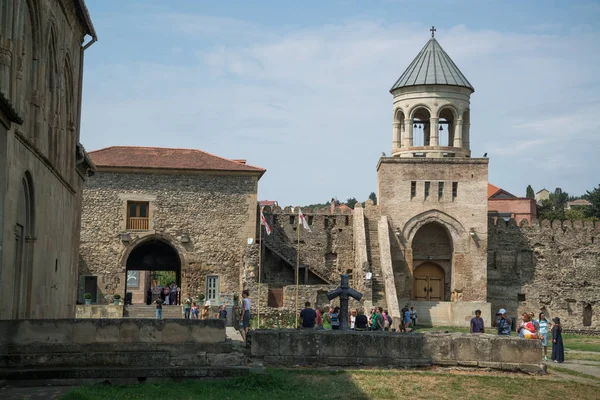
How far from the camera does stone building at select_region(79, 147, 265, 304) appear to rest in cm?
4431

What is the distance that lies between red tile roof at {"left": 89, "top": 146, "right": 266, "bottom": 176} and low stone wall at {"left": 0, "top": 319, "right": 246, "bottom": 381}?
29218mm

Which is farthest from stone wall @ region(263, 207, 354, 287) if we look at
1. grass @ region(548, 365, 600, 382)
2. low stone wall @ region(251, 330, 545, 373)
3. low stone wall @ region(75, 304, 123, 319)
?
low stone wall @ region(251, 330, 545, 373)

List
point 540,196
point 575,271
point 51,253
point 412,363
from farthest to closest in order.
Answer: point 540,196, point 575,271, point 51,253, point 412,363

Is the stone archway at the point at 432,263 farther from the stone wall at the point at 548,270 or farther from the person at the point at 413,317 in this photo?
the person at the point at 413,317

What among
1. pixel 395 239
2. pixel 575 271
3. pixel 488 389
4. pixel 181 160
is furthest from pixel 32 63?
pixel 575 271

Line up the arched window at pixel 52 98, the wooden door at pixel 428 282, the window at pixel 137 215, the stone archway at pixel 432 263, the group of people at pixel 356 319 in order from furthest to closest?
the wooden door at pixel 428 282 < the stone archway at pixel 432 263 < the window at pixel 137 215 < the group of people at pixel 356 319 < the arched window at pixel 52 98

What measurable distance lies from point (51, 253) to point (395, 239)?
2610cm

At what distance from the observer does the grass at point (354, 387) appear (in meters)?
13.7

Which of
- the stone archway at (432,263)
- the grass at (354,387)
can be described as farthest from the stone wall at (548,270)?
the grass at (354,387)

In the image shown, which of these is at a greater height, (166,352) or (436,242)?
(436,242)

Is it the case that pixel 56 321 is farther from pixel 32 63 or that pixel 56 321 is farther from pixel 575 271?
pixel 575 271

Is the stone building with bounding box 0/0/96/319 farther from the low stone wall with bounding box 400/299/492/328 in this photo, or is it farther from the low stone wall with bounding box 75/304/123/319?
the low stone wall with bounding box 400/299/492/328

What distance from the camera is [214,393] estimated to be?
1394 cm

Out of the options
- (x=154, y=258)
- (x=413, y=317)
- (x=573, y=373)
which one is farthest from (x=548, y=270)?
(x=573, y=373)
